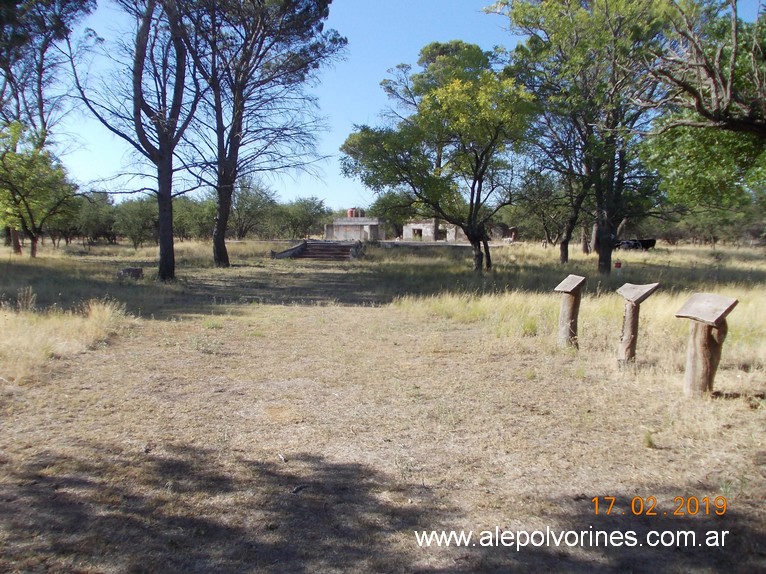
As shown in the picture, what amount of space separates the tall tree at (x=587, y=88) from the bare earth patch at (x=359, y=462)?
1201 centimetres

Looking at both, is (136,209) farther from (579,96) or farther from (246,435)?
(246,435)

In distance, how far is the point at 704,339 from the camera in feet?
16.2

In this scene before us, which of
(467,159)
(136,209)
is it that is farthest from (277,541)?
(136,209)

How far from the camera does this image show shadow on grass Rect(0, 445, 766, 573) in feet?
8.82

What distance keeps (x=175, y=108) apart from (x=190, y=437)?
1391 centimetres

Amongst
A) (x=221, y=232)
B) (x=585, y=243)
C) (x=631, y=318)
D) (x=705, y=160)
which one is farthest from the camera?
(x=585, y=243)

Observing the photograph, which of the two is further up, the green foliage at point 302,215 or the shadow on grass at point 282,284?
the green foliage at point 302,215

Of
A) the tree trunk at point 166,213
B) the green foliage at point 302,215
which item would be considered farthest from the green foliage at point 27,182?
the green foliage at point 302,215

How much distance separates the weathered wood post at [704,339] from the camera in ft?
15.8

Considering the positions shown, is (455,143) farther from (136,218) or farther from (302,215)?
(302,215)

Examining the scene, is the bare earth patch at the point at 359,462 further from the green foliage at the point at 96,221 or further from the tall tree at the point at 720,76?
the green foliage at the point at 96,221

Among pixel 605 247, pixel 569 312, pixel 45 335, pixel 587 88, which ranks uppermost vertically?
pixel 587 88
